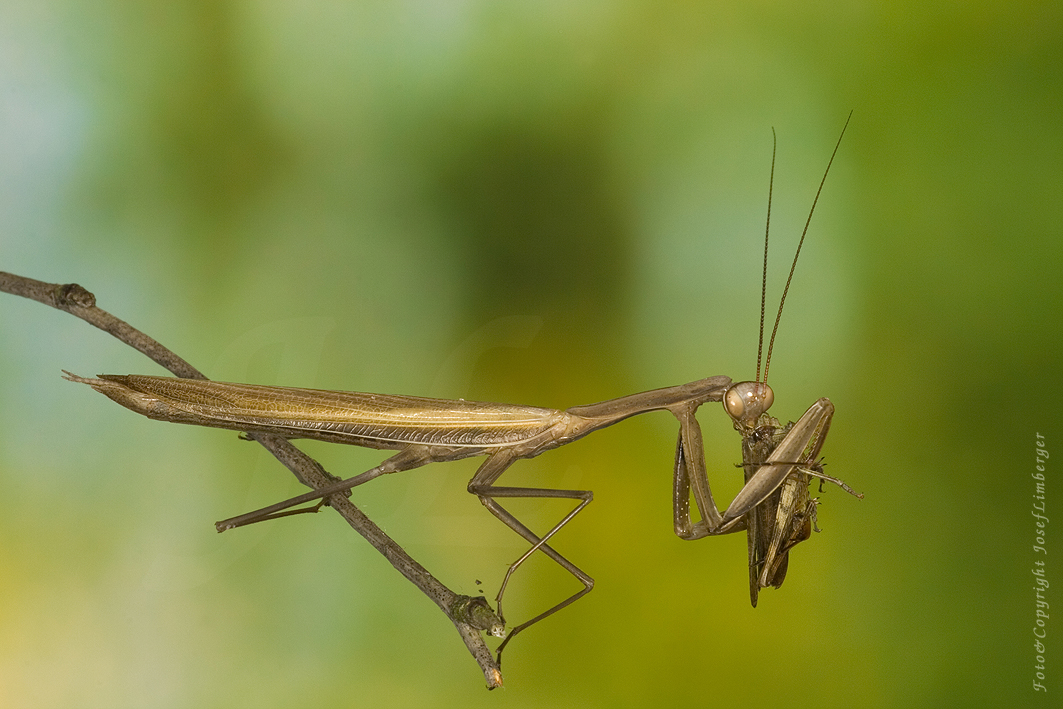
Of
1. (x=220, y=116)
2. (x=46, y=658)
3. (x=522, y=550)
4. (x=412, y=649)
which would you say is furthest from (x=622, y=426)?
(x=46, y=658)

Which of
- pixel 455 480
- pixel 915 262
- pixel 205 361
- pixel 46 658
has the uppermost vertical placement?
pixel 205 361

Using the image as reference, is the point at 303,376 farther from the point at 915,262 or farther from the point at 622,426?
the point at 915,262

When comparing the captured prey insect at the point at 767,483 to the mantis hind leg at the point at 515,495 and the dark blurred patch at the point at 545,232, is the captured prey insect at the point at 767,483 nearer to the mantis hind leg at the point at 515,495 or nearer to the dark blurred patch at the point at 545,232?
the mantis hind leg at the point at 515,495

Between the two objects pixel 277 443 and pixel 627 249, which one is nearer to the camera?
pixel 277 443

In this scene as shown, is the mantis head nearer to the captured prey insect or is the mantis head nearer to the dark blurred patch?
the captured prey insect

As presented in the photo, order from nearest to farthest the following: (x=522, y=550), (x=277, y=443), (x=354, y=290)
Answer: (x=277, y=443)
(x=522, y=550)
(x=354, y=290)

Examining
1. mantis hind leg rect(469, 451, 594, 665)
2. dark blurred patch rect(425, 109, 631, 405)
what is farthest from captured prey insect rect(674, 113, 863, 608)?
dark blurred patch rect(425, 109, 631, 405)

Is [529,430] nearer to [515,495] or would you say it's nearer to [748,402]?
[515,495]

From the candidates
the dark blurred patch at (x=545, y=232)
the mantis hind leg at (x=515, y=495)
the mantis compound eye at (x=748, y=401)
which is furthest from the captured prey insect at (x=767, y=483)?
the dark blurred patch at (x=545, y=232)
